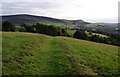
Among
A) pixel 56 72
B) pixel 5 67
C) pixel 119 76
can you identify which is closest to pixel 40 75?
pixel 56 72

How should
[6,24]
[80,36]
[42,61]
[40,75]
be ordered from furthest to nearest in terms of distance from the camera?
[80,36] < [6,24] < [42,61] < [40,75]

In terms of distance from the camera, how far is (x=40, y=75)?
12.5m

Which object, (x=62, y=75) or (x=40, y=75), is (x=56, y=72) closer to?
(x=62, y=75)

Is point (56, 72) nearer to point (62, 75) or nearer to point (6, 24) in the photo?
point (62, 75)

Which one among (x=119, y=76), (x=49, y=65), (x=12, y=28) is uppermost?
(x=12, y=28)

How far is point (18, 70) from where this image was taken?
12.8 m

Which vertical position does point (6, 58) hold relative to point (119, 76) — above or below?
above

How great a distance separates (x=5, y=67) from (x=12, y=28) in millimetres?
55374

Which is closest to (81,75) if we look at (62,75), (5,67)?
(62,75)

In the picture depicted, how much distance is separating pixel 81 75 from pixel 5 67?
25.3ft

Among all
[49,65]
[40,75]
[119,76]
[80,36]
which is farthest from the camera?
[80,36]

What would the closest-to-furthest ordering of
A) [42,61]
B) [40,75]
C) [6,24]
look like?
[40,75] < [42,61] < [6,24]

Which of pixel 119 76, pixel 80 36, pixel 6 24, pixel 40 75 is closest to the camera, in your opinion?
pixel 40 75

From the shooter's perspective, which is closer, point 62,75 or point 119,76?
point 62,75
